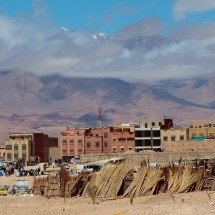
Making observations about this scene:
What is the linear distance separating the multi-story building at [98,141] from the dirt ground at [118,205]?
74529mm

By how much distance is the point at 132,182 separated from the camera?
36.2 m

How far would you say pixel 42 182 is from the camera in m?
40.3

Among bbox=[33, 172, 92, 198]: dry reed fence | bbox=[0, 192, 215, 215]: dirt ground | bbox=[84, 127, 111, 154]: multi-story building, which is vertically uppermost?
bbox=[84, 127, 111, 154]: multi-story building

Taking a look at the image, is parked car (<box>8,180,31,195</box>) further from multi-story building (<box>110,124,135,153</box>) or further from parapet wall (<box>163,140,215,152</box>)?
multi-story building (<box>110,124,135,153</box>)

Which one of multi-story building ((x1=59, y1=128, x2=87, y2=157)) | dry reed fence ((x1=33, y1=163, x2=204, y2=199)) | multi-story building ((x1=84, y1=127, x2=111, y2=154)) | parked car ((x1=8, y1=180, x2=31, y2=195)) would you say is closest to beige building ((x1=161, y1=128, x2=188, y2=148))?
multi-story building ((x1=84, y1=127, x2=111, y2=154))

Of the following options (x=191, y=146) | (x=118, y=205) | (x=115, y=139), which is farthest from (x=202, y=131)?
(x=118, y=205)

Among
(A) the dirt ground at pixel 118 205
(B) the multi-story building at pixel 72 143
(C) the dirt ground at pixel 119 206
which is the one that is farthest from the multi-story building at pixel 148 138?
(C) the dirt ground at pixel 119 206

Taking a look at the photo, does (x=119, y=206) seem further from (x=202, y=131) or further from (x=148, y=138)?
(x=202, y=131)

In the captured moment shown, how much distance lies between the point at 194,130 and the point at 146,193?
82906 mm

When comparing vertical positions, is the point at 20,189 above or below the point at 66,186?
below

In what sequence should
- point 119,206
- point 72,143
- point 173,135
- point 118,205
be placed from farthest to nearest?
point 72,143
point 173,135
point 118,205
point 119,206

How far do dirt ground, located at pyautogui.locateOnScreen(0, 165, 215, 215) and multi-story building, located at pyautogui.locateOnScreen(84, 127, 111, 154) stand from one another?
74529 mm

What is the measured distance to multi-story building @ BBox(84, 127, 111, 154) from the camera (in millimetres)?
113081

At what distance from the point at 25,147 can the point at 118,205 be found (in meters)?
97.7
